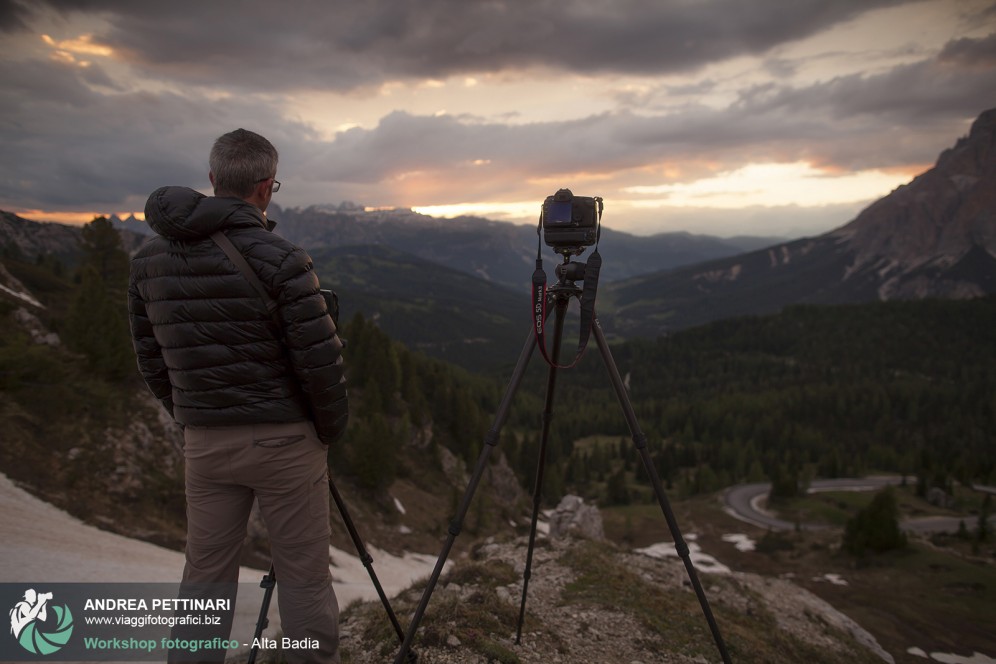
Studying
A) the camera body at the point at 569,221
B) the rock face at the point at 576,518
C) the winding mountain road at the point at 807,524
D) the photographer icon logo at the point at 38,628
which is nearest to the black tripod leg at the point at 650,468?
the camera body at the point at 569,221

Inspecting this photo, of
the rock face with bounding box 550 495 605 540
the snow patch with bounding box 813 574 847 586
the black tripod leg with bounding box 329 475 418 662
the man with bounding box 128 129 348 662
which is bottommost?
the snow patch with bounding box 813 574 847 586

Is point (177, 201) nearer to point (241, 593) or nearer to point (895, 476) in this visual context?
point (241, 593)

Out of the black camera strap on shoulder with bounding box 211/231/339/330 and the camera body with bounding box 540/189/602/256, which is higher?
the camera body with bounding box 540/189/602/256

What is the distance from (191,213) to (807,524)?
355 ft

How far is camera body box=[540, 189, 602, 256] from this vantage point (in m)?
5.83

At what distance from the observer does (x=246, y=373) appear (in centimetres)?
402

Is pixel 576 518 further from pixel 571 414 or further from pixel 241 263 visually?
pixel 571 414

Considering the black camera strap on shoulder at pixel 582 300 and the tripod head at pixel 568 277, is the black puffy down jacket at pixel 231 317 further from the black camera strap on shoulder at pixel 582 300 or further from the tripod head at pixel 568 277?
the tripod head at pixel 568 277

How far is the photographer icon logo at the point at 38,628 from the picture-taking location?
670 cm

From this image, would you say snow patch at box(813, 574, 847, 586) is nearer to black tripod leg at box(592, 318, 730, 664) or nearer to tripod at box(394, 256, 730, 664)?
black tripod leg at box(592, 318, 730, 664)

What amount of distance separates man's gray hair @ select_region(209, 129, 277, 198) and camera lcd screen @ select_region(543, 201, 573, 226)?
296 centimetres

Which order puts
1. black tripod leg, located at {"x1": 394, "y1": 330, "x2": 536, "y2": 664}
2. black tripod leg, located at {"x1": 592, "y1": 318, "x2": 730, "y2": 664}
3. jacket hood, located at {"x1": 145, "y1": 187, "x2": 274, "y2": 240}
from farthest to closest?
black tripod leg, located at {"x1": 592, "y1": 318, "x2": 730, "y2": 664} < black tripod leg, located at {"x1": 394, "y1": 330, "x2": 536, "y2": 664} < jacket hood, located at {"x1": 145, "y1": 187, "x2": 274, "y2": 240}

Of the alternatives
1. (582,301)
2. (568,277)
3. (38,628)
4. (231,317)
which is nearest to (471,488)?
(582,301)

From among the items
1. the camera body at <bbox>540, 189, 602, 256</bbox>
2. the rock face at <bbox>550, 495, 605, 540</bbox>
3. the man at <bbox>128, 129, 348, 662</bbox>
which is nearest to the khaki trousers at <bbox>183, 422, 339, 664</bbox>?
the man at <bbox>128, 129, 348, 662</bbox>
